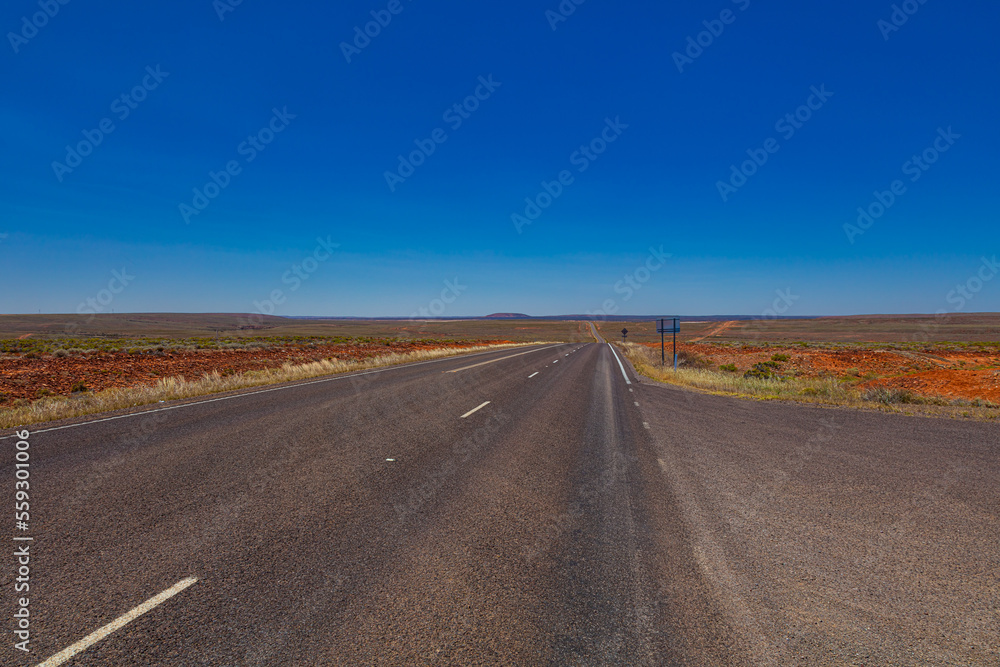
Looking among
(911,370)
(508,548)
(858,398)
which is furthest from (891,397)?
(911,370)

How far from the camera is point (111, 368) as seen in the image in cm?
2138

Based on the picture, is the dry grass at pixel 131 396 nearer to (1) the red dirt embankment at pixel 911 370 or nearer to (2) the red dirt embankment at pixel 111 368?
(2) the red dirt embankment at pixel 111 368

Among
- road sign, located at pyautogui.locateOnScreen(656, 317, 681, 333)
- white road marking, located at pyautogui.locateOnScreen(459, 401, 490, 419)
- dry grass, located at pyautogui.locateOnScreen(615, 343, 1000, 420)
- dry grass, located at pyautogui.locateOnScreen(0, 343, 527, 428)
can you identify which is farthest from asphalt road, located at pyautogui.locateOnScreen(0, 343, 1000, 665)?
road sign, located at pyautogui.locateOnScreen(656, 317, 681, 333)

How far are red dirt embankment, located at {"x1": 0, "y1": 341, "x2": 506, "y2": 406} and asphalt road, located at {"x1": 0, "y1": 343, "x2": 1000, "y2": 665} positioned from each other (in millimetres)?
12062

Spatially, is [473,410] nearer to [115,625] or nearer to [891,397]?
[115,625]

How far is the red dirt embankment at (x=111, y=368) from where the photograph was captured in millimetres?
16312

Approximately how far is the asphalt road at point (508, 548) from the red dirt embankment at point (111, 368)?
12.1m

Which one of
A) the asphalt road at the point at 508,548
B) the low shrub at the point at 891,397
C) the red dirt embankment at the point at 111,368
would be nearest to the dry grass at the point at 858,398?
the low shrub at the point at 891,397

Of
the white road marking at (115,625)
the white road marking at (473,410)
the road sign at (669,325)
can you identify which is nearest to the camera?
the white road marking at (115,625)

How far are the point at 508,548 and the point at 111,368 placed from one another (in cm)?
2499

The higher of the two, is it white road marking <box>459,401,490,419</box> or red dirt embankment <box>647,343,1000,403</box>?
white road marking <box>459,401,490,419</box>

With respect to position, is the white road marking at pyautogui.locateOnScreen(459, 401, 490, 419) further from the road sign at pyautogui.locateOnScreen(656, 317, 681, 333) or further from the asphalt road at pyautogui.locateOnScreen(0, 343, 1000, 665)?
the road sign at pyautogui.locateOnScreen(656, 317, 681, 333)

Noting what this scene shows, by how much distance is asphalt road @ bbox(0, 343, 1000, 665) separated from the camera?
2.76 m

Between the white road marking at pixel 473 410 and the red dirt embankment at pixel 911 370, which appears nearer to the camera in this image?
the white road marking at pixel 473 410
